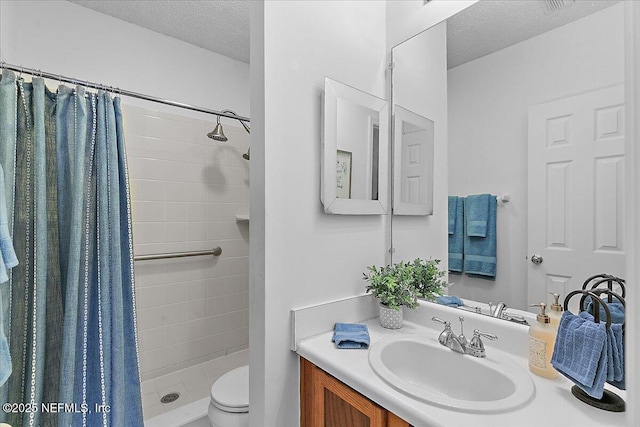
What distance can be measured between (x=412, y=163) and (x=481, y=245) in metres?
0.45

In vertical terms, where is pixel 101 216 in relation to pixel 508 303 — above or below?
above

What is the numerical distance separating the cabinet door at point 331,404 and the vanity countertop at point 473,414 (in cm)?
4

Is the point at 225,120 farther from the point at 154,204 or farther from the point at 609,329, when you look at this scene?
the point at 609,329

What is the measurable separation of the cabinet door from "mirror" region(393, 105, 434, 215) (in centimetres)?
77

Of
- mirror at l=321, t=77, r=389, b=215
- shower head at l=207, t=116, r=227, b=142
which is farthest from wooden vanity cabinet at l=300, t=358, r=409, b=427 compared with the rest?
shower head at l=207, t=116, r=227, b=142

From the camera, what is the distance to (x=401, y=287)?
3.92ft

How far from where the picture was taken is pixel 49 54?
5.77 ft

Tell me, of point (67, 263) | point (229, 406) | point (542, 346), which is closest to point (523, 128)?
point (542, 346)

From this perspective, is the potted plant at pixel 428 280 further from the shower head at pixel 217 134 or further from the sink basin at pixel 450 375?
the shower head at pixel 217 134

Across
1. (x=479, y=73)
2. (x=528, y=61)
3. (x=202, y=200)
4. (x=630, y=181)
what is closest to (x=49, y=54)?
(x=202, y=200)

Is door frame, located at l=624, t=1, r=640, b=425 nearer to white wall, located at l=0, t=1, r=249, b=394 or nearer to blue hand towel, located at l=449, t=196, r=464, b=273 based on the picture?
blue hand towel, located at l=449, t=196, r=464, b=273

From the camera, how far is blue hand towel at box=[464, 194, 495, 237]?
1.16m

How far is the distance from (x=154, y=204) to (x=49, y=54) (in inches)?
40.0

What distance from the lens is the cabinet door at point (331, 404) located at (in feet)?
2.72
